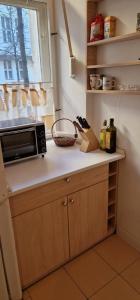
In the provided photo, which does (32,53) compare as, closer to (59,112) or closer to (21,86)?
(21,86)

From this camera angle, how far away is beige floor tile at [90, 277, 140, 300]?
1448mm

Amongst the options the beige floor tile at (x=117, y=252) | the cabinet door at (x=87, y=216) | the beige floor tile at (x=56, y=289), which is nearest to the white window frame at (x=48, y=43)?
the cabinet door at (x=87, y=216)

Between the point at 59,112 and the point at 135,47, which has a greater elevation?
the point at 135,47

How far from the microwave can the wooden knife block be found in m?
0.35

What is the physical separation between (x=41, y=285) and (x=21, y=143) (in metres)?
1.03

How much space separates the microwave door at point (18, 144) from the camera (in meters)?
1.49

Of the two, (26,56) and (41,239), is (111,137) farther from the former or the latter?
(26,56)

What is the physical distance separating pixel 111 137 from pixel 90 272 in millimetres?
1039

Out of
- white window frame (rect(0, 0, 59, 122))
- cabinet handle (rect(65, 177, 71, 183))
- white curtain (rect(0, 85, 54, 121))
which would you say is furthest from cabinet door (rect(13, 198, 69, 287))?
white window frame (rect(0, 0, 59, 122))

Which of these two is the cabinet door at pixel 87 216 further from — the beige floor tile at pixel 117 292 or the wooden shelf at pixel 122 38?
the wooden shelf at pixel 122 38

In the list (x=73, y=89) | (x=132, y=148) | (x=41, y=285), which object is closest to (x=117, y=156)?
(x=132, y=148)

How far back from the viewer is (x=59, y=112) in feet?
7.09

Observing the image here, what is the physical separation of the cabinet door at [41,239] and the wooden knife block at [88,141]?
0.50 meters

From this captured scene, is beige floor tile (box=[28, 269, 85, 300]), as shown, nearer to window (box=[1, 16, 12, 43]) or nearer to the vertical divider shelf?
the vertical divider shelf
